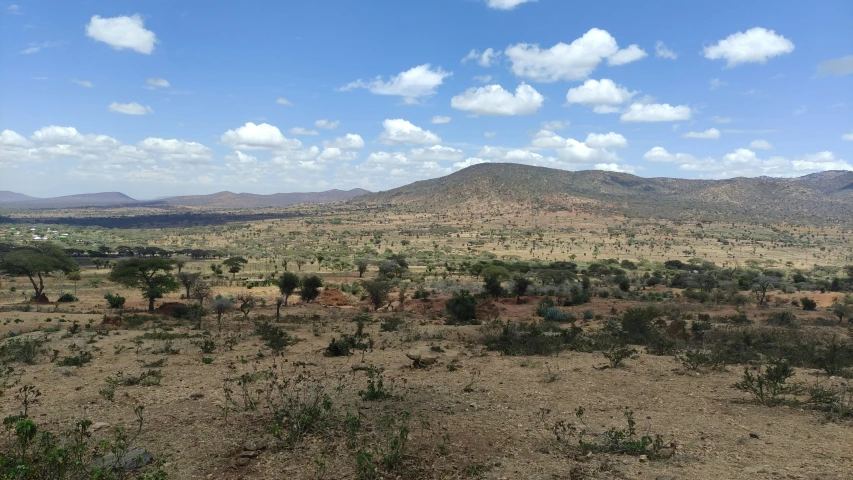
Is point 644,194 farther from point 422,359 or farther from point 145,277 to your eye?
point 422,359

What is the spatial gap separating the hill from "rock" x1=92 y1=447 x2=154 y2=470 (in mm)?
136585

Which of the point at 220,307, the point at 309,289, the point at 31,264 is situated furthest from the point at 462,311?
the point at 31,264

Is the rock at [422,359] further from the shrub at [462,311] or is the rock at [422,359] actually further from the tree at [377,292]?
the tree at [377,292]

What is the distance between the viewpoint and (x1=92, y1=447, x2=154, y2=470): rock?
6949 millimetres

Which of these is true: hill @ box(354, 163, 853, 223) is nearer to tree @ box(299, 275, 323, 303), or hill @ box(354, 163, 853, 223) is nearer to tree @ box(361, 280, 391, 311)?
tree @ box(361, 280, 391, 311)

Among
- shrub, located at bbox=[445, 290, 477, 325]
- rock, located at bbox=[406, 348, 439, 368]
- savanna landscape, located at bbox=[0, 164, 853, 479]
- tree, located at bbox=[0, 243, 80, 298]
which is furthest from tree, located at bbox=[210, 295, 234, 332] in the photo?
tree, located at bbox=[0, 243, 80, 298]

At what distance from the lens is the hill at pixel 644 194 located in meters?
134

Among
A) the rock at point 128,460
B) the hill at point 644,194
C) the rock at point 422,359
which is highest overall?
the hill at point 644,194

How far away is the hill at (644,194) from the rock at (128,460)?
136585 millimetres

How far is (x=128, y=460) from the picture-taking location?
23.4ft

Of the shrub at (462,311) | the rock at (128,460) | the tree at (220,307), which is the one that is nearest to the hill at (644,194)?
the shrub at (462,311)

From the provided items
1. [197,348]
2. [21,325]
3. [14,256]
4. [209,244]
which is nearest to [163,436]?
[197,348]

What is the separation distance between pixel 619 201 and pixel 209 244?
116792mm

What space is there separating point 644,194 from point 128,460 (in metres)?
179
